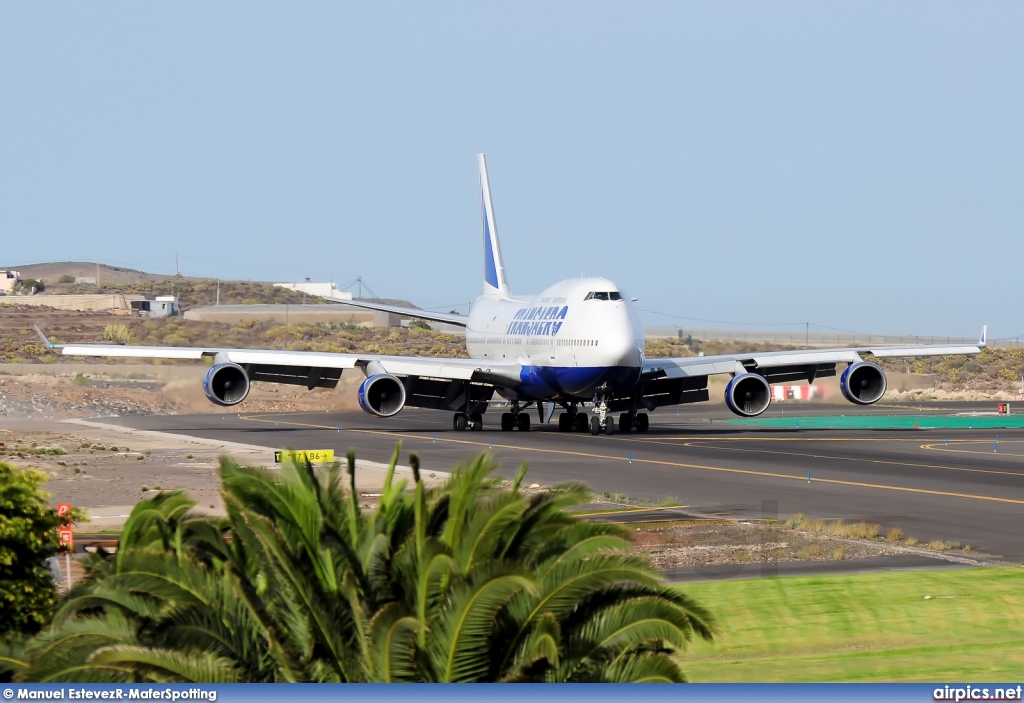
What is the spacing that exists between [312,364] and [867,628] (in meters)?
34.0

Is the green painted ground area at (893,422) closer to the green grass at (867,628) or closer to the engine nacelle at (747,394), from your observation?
the engine nacelle at (747,394)

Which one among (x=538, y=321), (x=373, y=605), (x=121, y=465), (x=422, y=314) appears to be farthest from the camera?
(x=422, y=314)

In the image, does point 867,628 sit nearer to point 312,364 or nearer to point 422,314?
point 312,364

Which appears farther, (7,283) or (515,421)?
(7,283)

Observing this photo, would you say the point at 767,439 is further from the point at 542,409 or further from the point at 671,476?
the point at 671,476

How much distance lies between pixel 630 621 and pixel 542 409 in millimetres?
45480

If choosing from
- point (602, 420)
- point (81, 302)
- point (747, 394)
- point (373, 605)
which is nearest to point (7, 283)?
point (81, 302)

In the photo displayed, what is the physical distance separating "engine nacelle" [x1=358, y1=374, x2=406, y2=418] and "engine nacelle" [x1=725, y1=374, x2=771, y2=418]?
11.0m

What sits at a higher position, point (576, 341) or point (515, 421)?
point (576, 341)

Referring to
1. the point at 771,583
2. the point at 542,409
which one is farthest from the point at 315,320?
the point at 771,583

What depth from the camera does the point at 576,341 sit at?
47.3m

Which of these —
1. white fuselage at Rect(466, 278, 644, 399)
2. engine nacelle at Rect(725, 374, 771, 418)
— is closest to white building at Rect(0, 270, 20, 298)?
white fuselage at Rect(466, 278, 644, 399)

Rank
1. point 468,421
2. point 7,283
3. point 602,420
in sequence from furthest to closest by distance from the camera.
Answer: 1. point 7,283
2. point 468,421
3. point 602,420

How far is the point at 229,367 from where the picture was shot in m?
47.6
